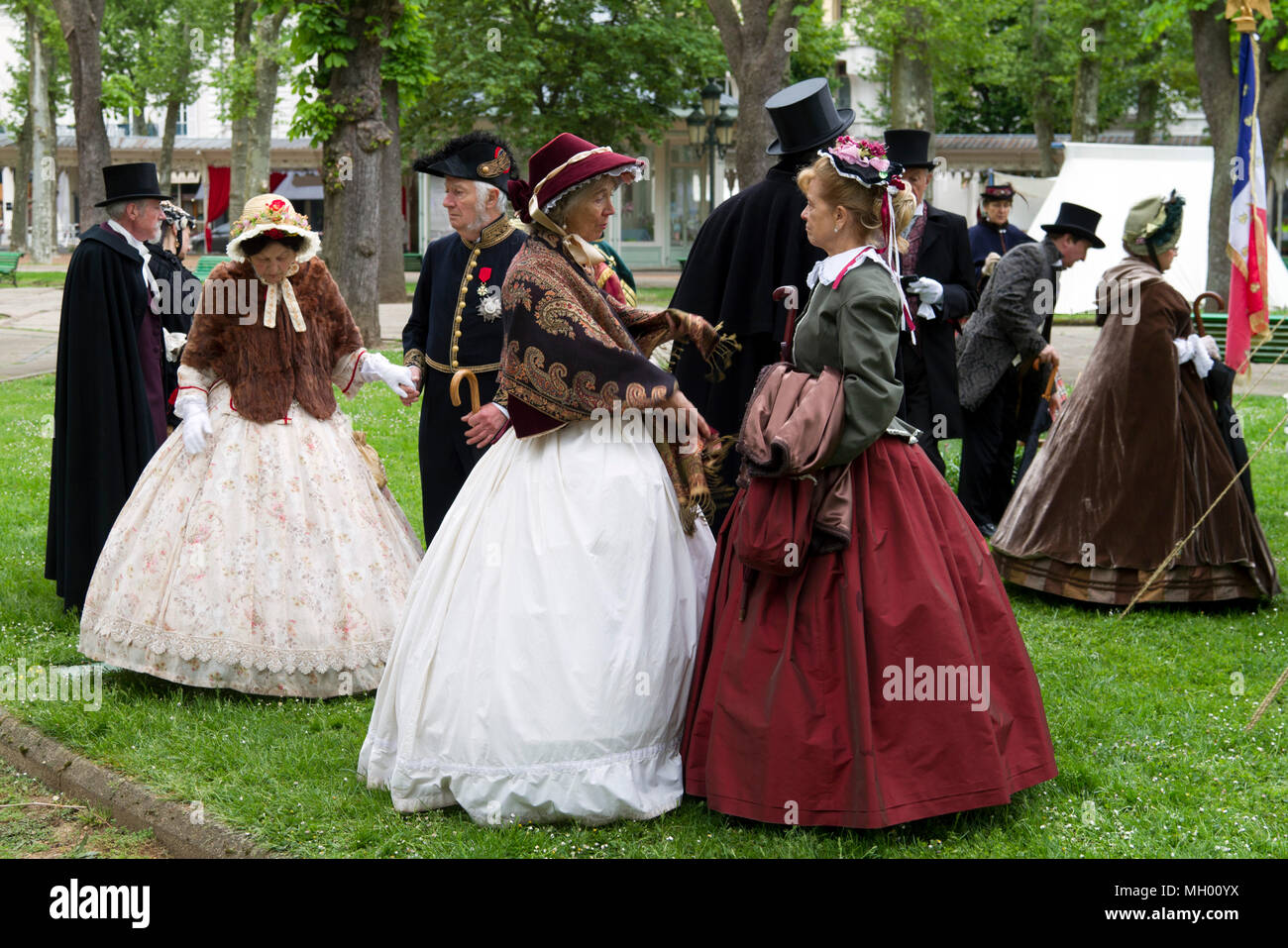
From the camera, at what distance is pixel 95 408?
5.99m

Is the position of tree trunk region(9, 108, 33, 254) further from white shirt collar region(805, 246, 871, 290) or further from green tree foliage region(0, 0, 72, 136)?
white shirt collar region(805, 246, 871, 290)

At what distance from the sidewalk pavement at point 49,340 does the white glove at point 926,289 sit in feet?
18.6

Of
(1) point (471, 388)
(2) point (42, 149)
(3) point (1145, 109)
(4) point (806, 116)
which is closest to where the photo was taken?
(4) point (806, 116)

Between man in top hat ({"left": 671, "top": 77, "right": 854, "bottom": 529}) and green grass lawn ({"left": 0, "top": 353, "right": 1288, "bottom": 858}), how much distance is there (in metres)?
1.32

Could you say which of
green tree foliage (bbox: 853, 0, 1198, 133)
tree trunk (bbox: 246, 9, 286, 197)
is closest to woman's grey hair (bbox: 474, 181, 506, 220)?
green tree foliage (bbox: 853, 0, 1198, 133)

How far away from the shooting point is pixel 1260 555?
6.29 metres

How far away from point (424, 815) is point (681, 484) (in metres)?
1.24

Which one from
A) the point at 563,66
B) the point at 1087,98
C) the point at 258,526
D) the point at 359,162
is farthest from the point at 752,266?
the point at 563,66

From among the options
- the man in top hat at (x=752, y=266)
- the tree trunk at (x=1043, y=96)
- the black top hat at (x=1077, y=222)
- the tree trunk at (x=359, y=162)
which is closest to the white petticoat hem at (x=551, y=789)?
the man in top hat at (x=752, y=266)

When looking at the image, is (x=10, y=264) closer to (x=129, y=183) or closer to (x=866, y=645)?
(x=129, y=183)

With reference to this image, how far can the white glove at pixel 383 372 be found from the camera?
5.26 meters

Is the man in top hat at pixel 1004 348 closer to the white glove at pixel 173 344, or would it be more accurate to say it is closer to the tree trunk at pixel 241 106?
the white glove at pixel 173 344

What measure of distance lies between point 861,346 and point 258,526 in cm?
249
